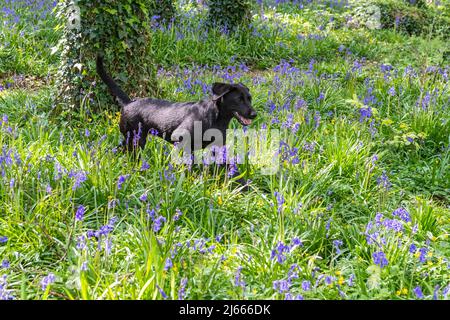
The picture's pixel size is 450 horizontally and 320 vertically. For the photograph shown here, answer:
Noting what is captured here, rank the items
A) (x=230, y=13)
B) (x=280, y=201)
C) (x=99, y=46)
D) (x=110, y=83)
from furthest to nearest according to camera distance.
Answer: (x=230, y=13)
(x=99, y=46)
(x=110, y=83)
(x=280, y=201)

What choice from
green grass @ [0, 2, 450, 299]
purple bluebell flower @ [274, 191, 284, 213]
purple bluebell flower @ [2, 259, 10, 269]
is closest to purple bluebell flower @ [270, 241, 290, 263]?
green grass @ [0, 2, 450, 299]

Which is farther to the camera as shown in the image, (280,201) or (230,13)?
(230,13)

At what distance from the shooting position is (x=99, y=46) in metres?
5.41

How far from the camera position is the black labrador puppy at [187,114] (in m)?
4.42

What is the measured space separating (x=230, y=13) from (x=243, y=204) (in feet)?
21.0

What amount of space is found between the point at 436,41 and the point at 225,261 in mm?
6157

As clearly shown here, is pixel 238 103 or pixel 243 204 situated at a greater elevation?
pixel 238 103

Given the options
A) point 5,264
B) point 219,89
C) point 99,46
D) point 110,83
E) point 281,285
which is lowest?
point 5,264

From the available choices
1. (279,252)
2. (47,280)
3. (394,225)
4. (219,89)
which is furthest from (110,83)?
(394,225)

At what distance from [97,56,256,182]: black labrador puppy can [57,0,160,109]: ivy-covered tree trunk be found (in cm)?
58

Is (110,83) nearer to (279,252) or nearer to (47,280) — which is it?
(47,280)

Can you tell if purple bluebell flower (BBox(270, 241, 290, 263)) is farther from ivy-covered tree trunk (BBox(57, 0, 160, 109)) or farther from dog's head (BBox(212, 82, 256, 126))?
ivy-covered tree trunk (BBox(57, 0, 160, 109))

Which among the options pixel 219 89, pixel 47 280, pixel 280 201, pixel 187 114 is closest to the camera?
pixel 47 280

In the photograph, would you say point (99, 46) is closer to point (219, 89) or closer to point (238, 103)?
point (219, 89)
